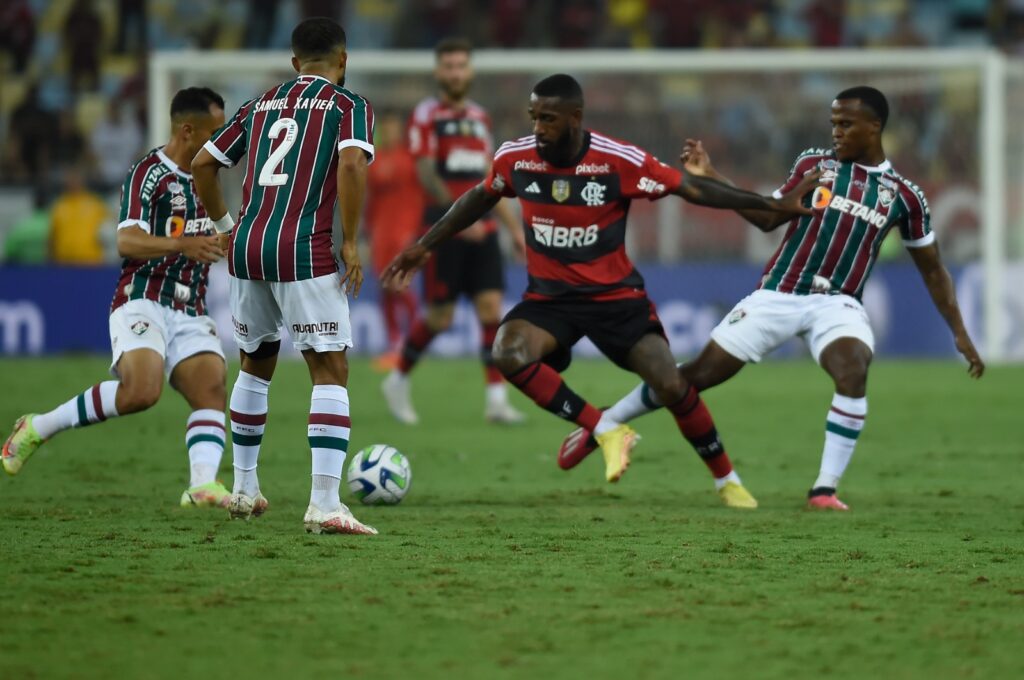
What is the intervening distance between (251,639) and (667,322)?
43.3 ft

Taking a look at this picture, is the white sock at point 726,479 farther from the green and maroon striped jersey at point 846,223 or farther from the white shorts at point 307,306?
the white shorts at point 307,306

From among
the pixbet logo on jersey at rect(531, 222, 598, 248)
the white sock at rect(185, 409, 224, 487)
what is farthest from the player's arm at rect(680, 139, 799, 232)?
the white sock at rect(185, 409, 224, 487)

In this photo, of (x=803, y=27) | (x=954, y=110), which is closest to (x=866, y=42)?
(x=803, y=27)

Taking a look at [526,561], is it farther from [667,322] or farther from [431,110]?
[667,322]

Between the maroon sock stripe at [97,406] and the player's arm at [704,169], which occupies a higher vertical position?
the player's arm at [704,169]

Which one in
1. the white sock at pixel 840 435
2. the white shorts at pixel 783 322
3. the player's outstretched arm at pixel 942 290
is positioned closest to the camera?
the white sock at pixel 840 435

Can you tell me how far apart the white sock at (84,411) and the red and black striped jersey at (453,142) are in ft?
17.2

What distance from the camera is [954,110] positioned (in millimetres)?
17984

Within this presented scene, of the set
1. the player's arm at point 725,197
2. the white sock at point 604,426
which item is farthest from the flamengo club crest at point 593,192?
the white sock at point 604,426

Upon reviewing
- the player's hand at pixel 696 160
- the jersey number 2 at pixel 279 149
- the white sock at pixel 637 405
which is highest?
the player's hand at pixel 696 160

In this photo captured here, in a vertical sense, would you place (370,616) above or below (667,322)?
below

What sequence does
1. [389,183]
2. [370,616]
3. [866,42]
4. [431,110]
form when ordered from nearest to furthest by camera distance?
[370,616] < [431,110] < [389,183] < [866,42]

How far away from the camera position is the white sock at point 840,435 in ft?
25.7

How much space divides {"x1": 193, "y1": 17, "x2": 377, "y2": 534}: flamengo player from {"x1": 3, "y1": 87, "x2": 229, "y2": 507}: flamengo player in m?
0.66
